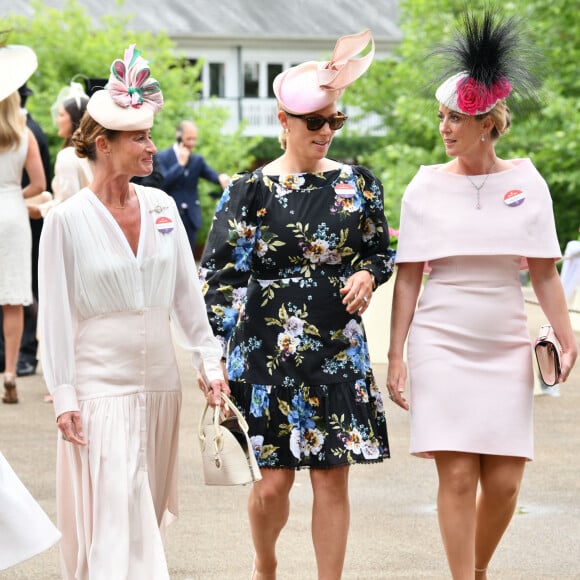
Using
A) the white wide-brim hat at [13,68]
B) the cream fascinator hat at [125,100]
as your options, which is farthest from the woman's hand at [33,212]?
the cream fascinator hat at [125,100]

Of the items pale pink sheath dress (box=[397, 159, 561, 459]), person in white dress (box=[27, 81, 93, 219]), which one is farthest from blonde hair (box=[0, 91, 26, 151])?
pale pink sheath dress (box=[397, 159, 561, 459])

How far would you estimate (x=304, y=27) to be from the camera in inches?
2245

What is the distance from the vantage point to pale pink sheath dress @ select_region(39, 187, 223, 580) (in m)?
4.70

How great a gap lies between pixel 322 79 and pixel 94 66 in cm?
3377

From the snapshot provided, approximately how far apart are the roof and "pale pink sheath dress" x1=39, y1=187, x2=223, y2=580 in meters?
50.8

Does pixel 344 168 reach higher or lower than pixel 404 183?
higher

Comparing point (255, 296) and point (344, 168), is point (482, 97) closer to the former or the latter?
point (344, 168)

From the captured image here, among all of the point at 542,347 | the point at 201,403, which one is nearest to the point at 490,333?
the point at 542,347

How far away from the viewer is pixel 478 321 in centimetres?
533

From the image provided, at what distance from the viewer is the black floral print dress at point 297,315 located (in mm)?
5227

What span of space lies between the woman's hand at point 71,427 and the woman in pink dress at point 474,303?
129cm

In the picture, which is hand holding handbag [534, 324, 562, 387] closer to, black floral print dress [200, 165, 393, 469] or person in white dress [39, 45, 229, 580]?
black floral print dress [200, 165, 393, 469]

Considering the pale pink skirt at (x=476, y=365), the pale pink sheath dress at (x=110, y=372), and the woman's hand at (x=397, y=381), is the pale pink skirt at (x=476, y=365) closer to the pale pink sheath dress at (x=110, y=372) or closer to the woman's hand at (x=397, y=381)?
the woman's hand at (x=397, y=381)

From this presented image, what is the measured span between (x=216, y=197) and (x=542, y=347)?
36.2m
